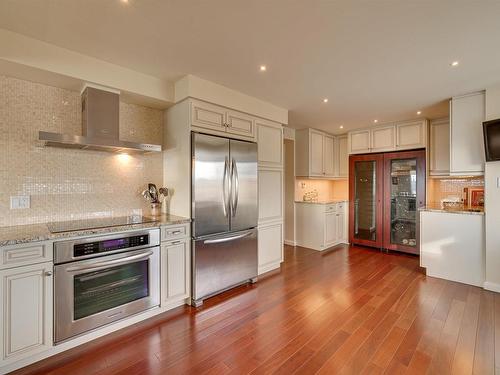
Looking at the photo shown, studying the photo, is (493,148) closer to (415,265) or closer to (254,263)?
(415,265)

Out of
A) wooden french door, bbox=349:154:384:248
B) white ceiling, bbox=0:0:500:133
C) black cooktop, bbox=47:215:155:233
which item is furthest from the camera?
wooden french door, bbox=349:154:384:248

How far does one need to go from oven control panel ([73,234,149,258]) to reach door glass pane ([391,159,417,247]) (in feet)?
14.4

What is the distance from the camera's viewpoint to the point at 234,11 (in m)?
1.70

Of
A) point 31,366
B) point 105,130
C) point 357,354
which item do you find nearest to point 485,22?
point 357,354

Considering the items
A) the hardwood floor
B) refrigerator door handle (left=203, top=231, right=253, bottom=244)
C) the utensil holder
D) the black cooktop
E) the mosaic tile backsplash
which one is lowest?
the hardwood floor

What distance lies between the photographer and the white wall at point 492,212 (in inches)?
A: 117

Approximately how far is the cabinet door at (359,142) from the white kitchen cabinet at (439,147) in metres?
1.03

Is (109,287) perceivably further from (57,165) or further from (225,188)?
(225,188)

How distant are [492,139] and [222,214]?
3.35m

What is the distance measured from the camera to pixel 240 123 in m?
3.17

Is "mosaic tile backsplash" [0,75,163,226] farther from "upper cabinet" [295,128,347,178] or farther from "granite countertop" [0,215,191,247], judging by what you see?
"upper cabinet" [295,128,347,178]

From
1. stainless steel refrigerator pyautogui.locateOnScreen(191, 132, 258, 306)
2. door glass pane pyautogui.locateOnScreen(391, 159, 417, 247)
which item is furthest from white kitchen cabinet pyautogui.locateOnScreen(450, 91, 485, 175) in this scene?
stainless steel refrigerator pyautogui.locateOnScreen(191, 132, 258, 306)

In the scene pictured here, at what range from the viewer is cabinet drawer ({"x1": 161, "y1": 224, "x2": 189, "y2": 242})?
2.46m

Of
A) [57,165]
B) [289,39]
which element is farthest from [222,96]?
[57,165]
